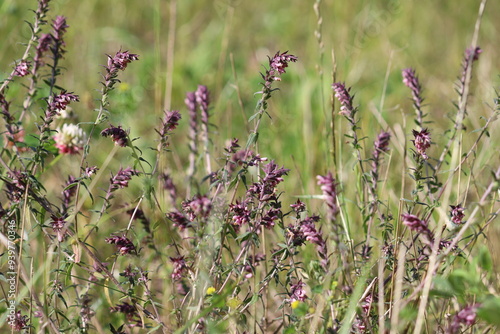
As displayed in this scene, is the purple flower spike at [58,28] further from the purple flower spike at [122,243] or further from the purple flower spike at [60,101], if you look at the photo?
the purple flower spike at [122,243]

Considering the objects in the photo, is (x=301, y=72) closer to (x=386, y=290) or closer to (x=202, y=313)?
(x=386, y=290)

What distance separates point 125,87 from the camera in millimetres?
3395

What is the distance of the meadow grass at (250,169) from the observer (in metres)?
1.76

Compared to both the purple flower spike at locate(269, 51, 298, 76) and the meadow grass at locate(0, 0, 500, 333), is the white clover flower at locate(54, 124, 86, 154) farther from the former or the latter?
the purple flower spike at locate(269, 51, 298, 76)

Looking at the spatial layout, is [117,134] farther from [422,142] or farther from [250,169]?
[250,169]

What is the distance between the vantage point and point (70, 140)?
232 cm

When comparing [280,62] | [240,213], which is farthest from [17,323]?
[280,62]

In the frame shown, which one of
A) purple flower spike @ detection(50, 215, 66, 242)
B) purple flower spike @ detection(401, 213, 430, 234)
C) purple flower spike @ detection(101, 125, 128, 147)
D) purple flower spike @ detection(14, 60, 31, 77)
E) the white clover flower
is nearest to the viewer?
purple flower spike @ detection(401, 213, 430, 234)

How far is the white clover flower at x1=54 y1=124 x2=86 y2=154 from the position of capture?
2.33 metres

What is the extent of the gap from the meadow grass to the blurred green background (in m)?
Result: 0.03

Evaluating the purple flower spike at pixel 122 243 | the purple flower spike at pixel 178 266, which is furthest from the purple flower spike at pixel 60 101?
the purple flower spike at pixel 178 266

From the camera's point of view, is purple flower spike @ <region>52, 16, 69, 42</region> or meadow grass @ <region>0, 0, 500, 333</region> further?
purple flower spike @ <region>52, 16, 69, 42</region>

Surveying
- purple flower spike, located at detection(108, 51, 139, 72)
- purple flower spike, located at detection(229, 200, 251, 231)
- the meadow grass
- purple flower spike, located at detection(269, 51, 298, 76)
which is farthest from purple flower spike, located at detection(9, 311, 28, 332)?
purple flower spike, located at detection(269, 51, 298, 76)

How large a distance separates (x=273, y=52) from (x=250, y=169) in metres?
2.45
